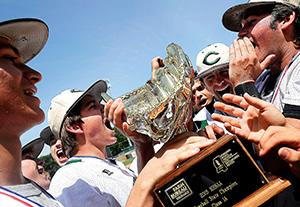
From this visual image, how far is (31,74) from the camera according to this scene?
181cm

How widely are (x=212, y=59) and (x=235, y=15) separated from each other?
115cm

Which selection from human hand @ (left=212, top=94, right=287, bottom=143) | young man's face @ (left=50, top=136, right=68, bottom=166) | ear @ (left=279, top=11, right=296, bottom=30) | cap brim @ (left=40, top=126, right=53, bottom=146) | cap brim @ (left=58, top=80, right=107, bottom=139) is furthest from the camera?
young man's face @ (left=50, top=136, right=68, bottom=166)

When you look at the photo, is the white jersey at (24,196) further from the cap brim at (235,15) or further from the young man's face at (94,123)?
the cap brim at (235,15)

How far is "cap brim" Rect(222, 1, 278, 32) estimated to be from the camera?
105 inches

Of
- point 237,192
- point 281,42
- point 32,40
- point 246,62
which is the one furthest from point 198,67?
point 237,192

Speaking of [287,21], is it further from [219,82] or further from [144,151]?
[144,151]

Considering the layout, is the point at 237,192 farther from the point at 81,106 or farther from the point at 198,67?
the point at 198,67

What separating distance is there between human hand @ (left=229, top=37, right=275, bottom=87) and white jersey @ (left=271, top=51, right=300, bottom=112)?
25 centimetres

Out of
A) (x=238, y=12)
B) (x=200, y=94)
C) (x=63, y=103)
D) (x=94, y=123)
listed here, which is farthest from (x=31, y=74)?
(x=200, y=94)

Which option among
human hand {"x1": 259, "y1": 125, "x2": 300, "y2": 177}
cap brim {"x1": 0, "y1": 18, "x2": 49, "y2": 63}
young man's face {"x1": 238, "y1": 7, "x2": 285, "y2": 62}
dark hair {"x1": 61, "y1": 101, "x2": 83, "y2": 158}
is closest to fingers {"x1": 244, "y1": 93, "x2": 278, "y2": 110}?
human hand {"x1": 259, "y1": 125, "x2": 300, "y2": 177}

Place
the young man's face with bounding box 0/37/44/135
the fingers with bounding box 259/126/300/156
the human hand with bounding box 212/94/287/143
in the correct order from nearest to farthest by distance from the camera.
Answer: the fingers with bounding box 259/126/300/156 → the human hand with bounding box 212/94/287/143 → the young man's face with bounding box 0/37/44/135

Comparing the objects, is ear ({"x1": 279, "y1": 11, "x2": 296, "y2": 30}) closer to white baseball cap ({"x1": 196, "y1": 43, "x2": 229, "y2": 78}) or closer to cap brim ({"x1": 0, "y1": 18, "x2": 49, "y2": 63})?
white baseball cap ({"x1": 196, "y1": 43, "x2": 229, "y2": 78})

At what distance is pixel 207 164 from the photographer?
4.22 ft

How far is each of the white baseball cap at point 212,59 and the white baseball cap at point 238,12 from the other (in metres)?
0.74
